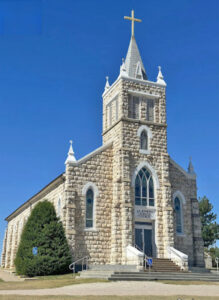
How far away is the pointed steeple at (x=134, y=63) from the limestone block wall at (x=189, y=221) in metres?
7.94

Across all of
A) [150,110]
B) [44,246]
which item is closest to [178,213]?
[150,110]

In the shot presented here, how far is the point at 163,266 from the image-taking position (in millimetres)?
27203

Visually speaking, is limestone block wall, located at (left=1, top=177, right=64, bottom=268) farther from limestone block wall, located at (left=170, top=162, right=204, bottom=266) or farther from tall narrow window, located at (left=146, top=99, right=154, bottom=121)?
limestone block wall, located at (left=170, top=162, right=204, bottom=266)

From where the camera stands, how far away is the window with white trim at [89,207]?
2901cm

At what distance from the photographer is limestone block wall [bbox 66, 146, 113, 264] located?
1108 inches

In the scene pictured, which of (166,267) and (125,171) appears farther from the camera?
(125,171)

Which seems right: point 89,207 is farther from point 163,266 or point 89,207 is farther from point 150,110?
point 150,110

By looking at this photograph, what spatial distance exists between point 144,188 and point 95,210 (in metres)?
4.20

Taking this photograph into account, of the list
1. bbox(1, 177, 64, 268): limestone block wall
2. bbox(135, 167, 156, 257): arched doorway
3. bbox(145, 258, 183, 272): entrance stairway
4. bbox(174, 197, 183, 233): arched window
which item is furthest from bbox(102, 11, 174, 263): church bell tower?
bbox(1, 177, 64, 268): limestone block wall

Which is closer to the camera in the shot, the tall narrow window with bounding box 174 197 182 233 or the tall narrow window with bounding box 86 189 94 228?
the tall narrow window with bounding box 86 189 94 228

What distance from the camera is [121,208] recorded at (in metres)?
29.1
